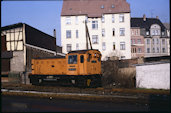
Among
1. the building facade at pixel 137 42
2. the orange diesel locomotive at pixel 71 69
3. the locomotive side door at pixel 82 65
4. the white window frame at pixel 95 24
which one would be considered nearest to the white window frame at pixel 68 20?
the white window frame at pixel 95 24

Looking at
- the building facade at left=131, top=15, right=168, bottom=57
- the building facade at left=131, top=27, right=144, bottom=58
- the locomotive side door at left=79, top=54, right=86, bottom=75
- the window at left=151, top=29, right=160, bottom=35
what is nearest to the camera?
the locomotive side door at left=79, top=54, right=86, bottom=75

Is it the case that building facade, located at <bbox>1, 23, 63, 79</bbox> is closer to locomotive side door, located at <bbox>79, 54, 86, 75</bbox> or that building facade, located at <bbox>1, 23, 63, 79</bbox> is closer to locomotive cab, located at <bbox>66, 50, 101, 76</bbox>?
locomotive cab, located at <bbox>66, 50, 101, 76</bbox>

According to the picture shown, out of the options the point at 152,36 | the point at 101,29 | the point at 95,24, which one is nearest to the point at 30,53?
the point at 95,24

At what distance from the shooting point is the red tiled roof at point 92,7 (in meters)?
43.0

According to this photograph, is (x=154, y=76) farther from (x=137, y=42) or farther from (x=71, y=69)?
(x=137, y=42)

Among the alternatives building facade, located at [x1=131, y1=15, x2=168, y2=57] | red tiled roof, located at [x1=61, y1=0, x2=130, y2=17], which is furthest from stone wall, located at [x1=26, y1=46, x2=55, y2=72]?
building facade, located at [x1=131, y1=15, x2=168, y2=57]

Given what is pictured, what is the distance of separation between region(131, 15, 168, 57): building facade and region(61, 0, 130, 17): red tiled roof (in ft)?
47.0

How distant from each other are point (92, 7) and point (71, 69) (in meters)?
29.2

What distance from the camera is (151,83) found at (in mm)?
18031

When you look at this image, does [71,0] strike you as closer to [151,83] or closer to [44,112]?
[151,83]

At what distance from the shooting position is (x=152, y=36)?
190 ft

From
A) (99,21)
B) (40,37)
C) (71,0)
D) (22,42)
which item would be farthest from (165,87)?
(71,0)

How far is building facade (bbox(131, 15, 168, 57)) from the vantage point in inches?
2251

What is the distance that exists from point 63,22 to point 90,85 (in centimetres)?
2726
